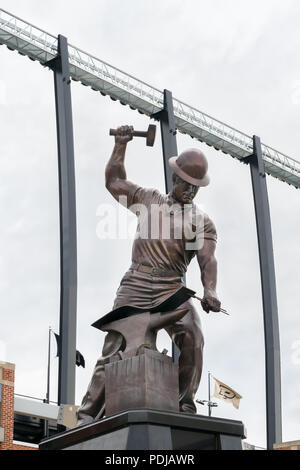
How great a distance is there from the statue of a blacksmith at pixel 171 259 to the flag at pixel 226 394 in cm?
1077

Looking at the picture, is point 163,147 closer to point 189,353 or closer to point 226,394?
point 226,394

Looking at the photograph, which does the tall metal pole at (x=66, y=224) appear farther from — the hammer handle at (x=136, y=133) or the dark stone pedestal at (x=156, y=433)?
the dark stone pedestal at (x=156, y=433)

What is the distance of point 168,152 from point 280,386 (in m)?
4.99

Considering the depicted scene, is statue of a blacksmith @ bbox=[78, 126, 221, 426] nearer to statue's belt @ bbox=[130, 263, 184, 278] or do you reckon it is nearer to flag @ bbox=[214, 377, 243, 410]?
statue's belt @ bbox=[130, 263, 184, 278]

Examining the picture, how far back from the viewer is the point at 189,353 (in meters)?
7.09

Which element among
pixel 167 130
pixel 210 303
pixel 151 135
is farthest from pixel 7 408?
pixel 210 303

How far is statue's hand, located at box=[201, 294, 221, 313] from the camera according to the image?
7.06 meters

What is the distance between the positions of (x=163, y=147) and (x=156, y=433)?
1094 centimetres

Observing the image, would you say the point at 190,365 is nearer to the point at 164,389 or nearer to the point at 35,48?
the point at 164,389

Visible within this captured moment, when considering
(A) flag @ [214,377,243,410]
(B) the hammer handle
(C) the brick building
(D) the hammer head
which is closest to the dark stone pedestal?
(D) the hammer head

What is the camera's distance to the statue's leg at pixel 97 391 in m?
7.00

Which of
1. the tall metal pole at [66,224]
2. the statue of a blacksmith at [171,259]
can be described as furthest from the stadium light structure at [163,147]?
the statue of a blacksmith at [171,259]
